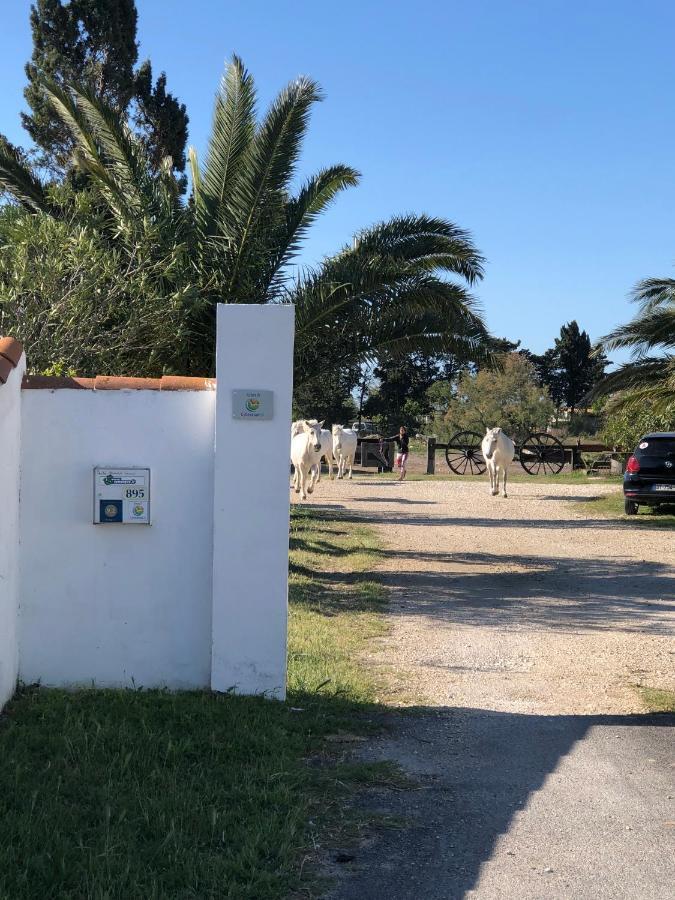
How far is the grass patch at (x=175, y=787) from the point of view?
373cm

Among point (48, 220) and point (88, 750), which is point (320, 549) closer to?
point (48, 220)

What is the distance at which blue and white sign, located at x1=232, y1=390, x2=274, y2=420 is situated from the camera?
603 centimetres

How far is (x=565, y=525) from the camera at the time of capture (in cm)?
1900

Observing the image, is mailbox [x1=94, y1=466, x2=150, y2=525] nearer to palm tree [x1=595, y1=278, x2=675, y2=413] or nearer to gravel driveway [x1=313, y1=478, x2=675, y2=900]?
gravel driveway [x1=313, y1=478, x2=675, y2=900]

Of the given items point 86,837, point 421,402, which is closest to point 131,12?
point 86,837

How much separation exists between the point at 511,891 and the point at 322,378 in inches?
431

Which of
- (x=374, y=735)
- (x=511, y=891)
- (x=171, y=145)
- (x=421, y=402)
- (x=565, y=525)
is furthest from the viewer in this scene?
(x=421, y=402)

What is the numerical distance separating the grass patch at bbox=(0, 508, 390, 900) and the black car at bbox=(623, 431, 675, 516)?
46.2 feet

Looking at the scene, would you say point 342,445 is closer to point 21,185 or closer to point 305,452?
point 305,452

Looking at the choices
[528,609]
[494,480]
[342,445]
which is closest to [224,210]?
[528,609]

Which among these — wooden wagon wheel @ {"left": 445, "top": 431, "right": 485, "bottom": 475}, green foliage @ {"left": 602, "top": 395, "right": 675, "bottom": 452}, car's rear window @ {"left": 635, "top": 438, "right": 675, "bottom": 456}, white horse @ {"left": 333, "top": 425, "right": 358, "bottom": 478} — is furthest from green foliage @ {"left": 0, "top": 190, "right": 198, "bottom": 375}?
wooden wagon wheel @ {"left": 445, "top": 431, "right": 485, "bottom": 475}

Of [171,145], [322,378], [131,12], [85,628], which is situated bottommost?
[85,628]

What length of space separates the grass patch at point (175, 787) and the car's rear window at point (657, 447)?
556 inches

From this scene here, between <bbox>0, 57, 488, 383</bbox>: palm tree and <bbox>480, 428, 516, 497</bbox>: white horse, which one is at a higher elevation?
<bbox>0, 57, 488, 383</bbox>: palm tree
